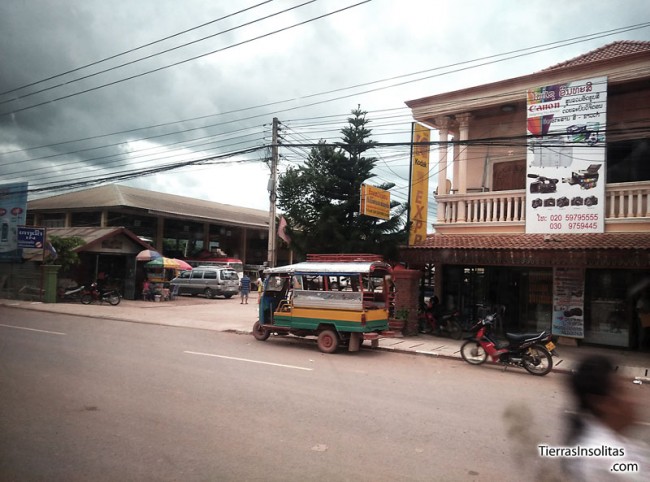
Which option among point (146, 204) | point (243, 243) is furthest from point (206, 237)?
point (146, 204)

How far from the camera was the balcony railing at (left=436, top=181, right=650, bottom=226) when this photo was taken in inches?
500

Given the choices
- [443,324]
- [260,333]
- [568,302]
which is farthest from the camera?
[443,324]

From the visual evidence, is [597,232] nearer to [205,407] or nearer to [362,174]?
[362,174]

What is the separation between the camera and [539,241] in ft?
43.8

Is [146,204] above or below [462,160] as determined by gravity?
above

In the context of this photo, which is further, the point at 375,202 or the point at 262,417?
the point at 375,202

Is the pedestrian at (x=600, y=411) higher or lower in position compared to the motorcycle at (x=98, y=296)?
higher

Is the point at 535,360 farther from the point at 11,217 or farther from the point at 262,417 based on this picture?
the point at 11,217

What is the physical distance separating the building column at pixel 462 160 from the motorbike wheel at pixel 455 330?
322 centimetres

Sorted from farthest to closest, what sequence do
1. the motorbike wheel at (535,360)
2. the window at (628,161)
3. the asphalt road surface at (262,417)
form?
the window at (628,161)
the motorbike wheel at (535,360)
the asphalt road surface at (262,417)

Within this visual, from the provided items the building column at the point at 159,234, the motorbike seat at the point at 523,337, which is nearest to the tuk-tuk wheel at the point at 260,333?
the motorbike seat at the point at 523,337

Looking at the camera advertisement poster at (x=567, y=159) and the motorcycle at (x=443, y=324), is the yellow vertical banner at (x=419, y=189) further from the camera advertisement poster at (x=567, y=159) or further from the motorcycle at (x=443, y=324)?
the camera advertisement poster at (x=567, y=159)

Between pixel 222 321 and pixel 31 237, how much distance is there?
11.5 meters

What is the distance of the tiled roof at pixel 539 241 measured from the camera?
38.8 feet
